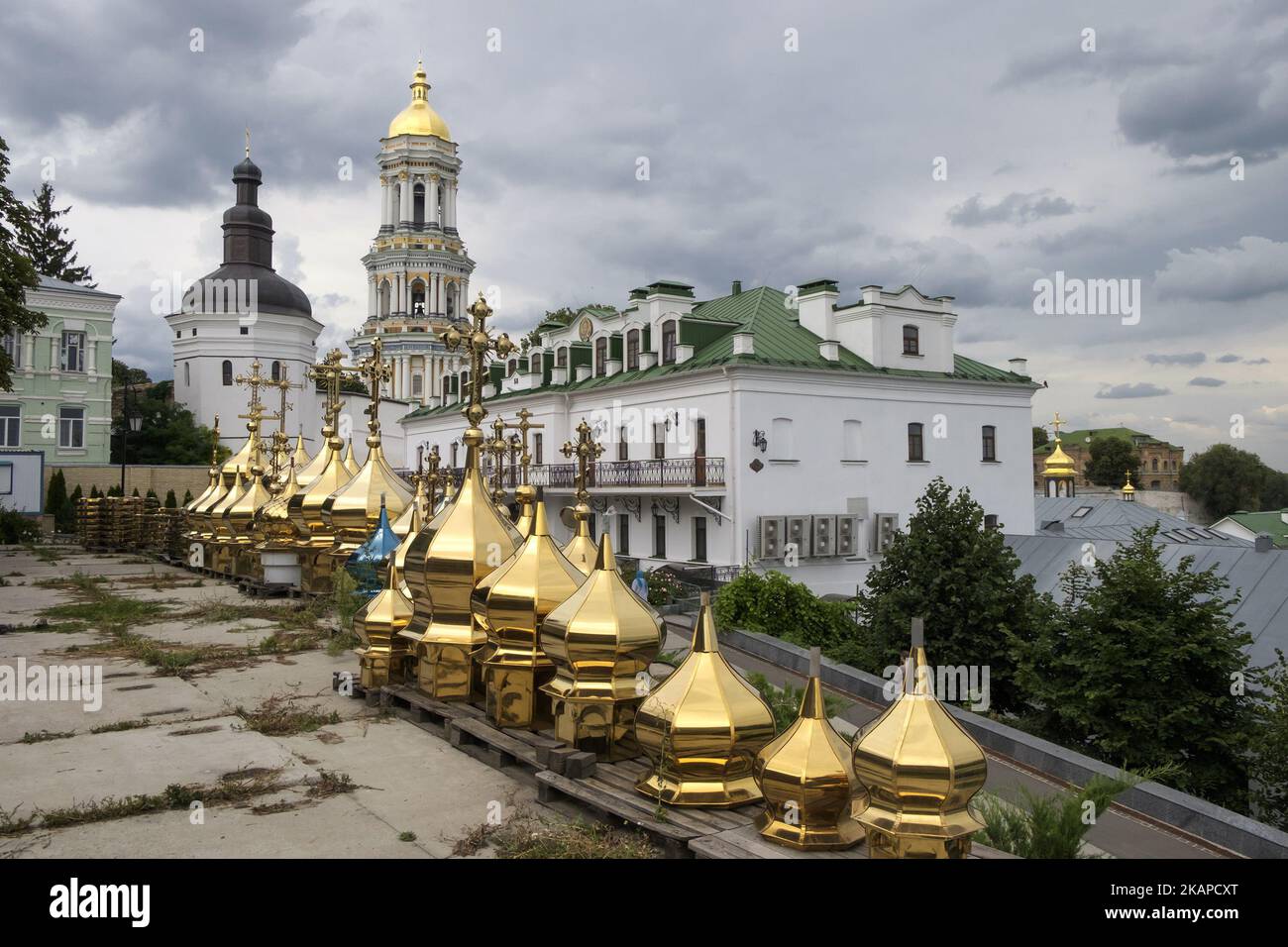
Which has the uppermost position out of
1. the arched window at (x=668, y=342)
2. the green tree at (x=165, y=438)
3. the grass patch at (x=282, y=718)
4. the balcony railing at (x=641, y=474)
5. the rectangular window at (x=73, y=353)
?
the rectangular window at (x=73, y=353)

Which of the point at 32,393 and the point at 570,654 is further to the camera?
the point at 32,393

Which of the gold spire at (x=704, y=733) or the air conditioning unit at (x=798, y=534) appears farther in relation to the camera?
the air conditioning unit at (x=798, y=534)

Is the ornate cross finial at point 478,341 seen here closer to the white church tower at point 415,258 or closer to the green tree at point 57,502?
the green tree at point 57,502

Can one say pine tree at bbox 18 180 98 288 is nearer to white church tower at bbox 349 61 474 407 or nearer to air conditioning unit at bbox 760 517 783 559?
white church tower at bbox 349 61 474 407

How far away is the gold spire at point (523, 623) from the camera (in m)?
7.36

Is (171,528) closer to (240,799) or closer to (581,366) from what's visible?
(581,366)

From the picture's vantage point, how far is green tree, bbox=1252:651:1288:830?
8.66 metres

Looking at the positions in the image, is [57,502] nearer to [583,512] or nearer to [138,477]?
[138,477]

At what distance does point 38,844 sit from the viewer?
231 inches

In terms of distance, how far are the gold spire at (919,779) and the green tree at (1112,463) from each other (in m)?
90.1

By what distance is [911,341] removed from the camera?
29297 mm
